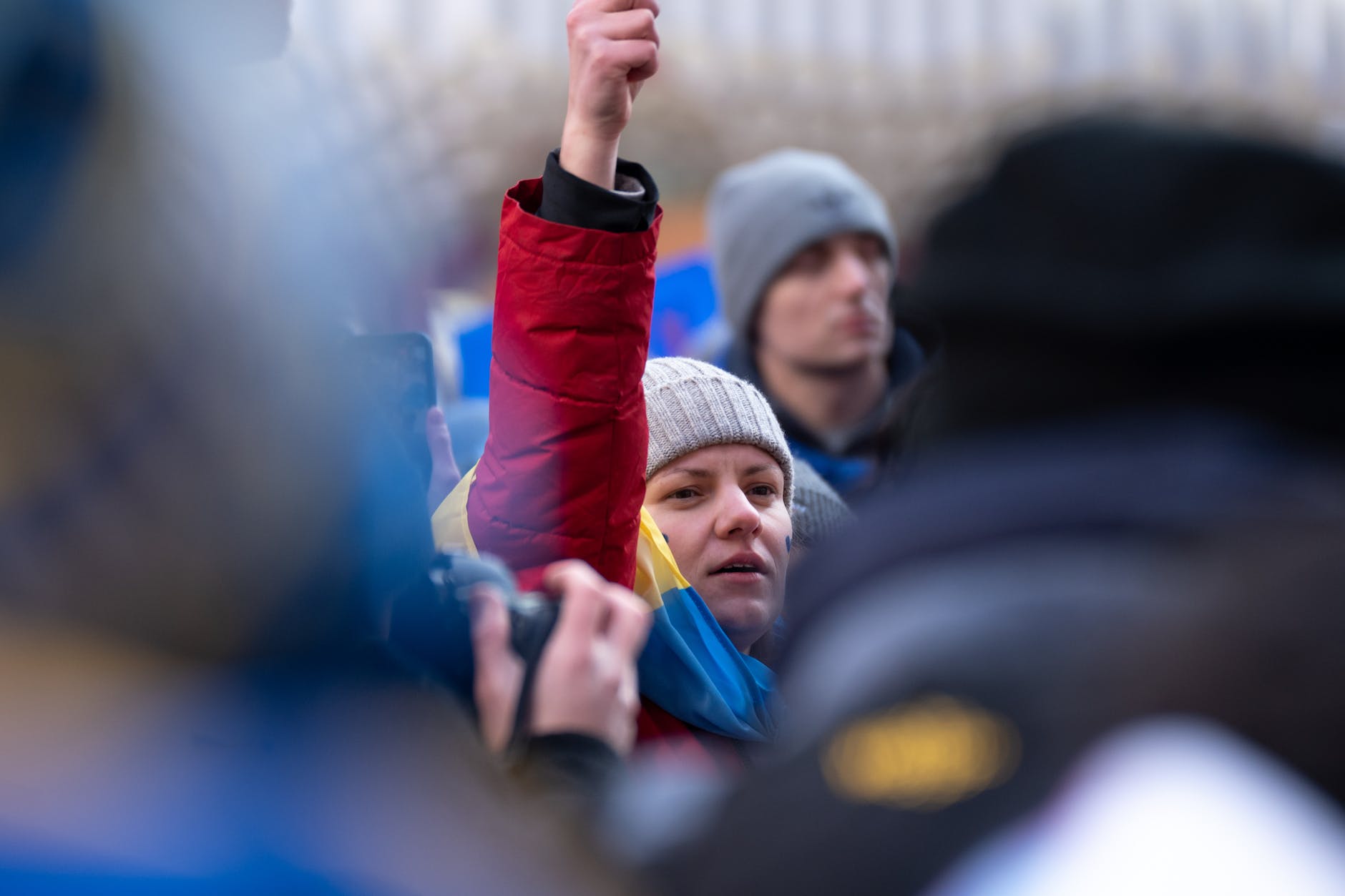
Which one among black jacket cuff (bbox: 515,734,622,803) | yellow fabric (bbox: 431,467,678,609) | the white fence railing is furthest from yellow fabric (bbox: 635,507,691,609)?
the white fence railing

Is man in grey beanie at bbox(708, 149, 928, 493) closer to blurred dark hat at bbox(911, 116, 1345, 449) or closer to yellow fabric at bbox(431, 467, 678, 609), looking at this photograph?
yellow fabric at bbox(431, 467, 678, 609)

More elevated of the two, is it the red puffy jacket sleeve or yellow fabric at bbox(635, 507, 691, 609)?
the red puffy jacket sleeve

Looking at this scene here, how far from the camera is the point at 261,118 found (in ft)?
2.07

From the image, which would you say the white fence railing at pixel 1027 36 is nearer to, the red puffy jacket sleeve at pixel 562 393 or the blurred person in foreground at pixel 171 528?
the red puffy jacket sleeve at pixel 562 393

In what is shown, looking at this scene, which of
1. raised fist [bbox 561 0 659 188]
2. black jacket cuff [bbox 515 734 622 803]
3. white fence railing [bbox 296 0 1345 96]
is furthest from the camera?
white fence railing [bbox 296 0 1345 96]

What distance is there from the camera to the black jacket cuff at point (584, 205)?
1043mm

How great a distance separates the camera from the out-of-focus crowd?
1.73ft

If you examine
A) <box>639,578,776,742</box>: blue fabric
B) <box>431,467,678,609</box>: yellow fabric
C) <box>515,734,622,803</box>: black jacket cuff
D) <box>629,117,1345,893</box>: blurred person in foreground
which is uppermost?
<box>629,117,1345,893</box>: blurred person in foreground

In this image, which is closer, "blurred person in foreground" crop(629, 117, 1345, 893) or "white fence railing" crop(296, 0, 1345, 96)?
"blurred person in foreground" crop(629, 117, 1345, 893)

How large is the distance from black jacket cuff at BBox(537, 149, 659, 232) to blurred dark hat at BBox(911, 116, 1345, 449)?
408 millimetres

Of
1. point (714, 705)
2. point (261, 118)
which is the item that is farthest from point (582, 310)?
point (261, 118)

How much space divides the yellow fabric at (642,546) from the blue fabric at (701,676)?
1 cm

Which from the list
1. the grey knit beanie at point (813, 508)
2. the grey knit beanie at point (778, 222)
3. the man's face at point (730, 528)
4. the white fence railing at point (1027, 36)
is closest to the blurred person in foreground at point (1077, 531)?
the man's face at point (730, 528)

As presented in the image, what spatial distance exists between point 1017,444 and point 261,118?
0.34m
